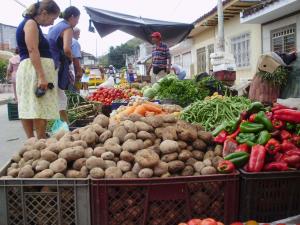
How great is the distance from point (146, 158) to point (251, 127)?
107cm

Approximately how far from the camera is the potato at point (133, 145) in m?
3.20

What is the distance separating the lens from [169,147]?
3.19 metres

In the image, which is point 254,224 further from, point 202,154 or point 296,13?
point 296,13

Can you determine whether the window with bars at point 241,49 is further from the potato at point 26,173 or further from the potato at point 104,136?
the potato at point 26,173

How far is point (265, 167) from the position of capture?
9.89 ft

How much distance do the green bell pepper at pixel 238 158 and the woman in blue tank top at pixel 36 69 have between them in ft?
8.53

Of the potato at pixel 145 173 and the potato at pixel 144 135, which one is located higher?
the potato at pixel 144 135

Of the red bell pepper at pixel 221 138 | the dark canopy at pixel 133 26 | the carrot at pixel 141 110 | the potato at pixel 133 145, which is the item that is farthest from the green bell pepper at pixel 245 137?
the dark canopy at pixel 133 26

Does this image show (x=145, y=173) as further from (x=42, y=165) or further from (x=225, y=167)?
(x=42, y=165)

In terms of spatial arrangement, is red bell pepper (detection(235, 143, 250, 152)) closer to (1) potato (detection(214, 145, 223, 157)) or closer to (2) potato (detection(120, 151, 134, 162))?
(1) potato (detection(214, 145, 223, 157))

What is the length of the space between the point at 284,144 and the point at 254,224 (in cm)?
103

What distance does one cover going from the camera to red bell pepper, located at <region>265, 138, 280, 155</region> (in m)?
3.20

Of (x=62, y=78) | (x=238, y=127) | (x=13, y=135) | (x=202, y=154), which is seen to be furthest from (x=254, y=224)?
(x=13, y=135)

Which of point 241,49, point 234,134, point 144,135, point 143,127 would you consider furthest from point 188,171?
point 241,49
